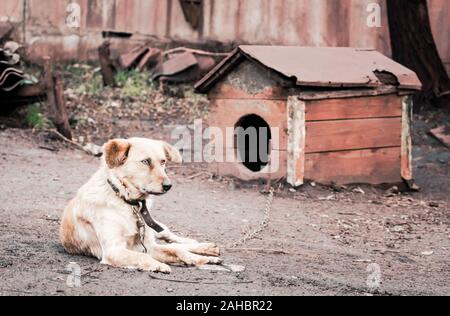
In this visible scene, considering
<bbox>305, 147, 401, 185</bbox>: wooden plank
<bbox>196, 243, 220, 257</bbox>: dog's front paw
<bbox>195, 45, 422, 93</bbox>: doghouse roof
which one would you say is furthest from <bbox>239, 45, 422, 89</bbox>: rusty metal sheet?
<bbox>196, 243, 220, 257</bbox>: dog's front paw

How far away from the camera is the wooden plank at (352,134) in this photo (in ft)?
29.7

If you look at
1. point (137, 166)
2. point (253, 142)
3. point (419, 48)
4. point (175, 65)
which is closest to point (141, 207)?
point (137, 166)

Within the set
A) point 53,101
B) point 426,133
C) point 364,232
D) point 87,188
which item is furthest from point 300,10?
point 87,188

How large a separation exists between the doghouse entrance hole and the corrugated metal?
4.72 metres

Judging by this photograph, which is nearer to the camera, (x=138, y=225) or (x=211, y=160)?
(x=138, y=225)

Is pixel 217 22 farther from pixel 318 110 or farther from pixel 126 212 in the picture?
pixel 126 212

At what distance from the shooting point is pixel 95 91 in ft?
47.3

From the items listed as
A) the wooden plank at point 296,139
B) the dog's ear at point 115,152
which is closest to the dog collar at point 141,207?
the dog's ear at point 115,152

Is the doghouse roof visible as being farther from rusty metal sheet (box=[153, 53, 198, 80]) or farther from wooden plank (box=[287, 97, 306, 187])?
rusty metal sheet (box=[153, 53, 198, 80])

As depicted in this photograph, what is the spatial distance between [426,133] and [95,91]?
17.6 ft

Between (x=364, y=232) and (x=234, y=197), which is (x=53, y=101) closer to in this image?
(x=234, y=197)

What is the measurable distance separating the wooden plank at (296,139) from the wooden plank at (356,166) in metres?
0.12

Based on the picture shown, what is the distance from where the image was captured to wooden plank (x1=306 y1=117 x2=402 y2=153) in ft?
29.7

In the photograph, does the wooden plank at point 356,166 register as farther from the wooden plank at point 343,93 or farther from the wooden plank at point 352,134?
the wooden plank at point 343,93
